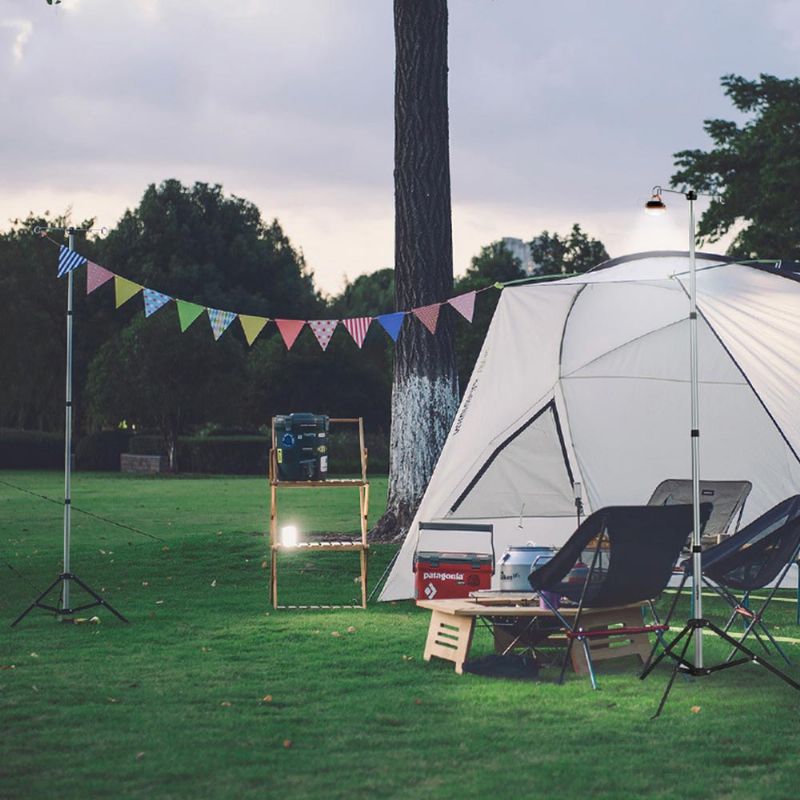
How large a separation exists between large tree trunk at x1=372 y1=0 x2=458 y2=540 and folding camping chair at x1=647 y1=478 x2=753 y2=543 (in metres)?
2.91

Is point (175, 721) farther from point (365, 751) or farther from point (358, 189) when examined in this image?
point (358, 189)

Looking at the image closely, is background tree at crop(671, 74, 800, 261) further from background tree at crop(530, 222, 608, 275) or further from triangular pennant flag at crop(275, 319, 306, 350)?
background tree at crop(530, 222, 608, 275)

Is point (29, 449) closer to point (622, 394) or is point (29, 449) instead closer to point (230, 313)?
point (622, 394)

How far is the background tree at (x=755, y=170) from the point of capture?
25.2m

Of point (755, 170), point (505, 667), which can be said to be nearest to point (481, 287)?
point (755, 170)

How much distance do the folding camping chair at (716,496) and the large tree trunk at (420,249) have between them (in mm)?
2911

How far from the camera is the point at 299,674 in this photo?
6.49 meters

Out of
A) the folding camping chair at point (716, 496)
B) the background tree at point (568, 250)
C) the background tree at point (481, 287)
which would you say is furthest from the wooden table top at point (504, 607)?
the background tree at point (568, 250)

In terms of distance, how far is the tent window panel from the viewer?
34.7 ft

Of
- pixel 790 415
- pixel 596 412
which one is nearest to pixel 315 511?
pixel 596 412

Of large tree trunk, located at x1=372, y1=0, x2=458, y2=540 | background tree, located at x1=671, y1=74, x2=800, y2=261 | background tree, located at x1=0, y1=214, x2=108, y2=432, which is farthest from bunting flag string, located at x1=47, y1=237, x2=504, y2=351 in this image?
background tree, located at x1=0, y1=214, x2=108, y2=432

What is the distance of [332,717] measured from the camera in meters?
5.51

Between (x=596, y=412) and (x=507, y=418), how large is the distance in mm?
1394

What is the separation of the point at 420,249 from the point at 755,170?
1618 cm
